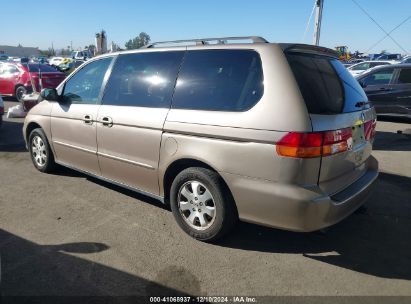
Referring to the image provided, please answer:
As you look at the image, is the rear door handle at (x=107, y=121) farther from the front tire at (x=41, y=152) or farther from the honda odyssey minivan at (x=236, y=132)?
the front tire at (x=41, y=152)

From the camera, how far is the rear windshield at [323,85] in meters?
3.04

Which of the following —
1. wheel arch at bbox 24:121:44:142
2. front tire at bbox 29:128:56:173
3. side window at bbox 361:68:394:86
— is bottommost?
front tire at bbox 29:128:56:173

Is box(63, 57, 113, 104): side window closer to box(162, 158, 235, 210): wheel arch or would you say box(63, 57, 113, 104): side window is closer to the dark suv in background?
box(162, 158, 235, 210): wheel arch

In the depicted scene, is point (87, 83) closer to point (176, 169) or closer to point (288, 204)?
point (176, 169)

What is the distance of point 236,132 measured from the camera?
311cm

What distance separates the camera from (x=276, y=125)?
2.94m

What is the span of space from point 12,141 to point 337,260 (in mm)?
7407

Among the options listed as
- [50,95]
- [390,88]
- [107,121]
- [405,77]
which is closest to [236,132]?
[107,121]

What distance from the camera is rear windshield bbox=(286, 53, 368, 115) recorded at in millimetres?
3037

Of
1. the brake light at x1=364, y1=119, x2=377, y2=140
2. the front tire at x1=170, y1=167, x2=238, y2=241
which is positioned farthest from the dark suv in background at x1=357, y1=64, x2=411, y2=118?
the front tire at x1=170, y1=167, x2=238, y2=241

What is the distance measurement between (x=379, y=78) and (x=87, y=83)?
8.59 metres

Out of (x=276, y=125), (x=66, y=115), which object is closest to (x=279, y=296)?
(x=276, y=125)

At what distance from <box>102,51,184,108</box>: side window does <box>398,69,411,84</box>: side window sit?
8351 millimetres

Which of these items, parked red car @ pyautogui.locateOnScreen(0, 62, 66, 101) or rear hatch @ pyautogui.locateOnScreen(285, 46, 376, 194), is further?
parked red car @ pyautogui.locateOnScreen(0, 62, 66, 101)
